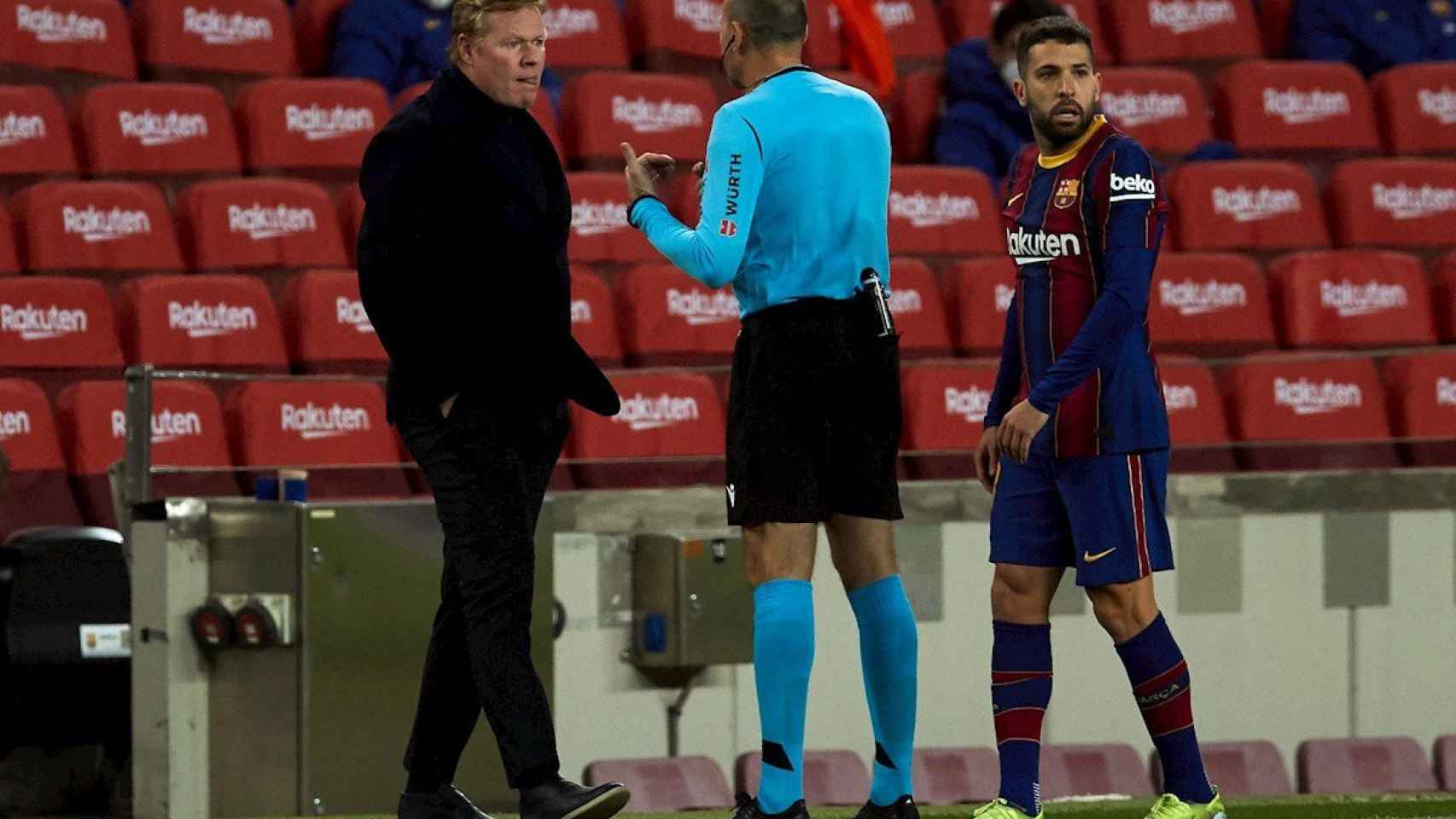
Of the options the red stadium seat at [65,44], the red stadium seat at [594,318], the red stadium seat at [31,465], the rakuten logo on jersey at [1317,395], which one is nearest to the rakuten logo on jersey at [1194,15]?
the rakuten logo on jersey at [1317,395]

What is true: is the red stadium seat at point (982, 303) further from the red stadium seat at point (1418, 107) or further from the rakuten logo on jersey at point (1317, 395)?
the red stadium seat at point (1418, 107)

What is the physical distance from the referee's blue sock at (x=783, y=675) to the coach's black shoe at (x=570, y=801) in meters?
0.30

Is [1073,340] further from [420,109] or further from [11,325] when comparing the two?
[11,325]

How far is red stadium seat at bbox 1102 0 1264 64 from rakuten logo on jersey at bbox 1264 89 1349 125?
566 mm

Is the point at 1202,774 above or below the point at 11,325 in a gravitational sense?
below

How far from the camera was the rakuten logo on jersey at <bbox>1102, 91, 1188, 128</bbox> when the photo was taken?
378 inches

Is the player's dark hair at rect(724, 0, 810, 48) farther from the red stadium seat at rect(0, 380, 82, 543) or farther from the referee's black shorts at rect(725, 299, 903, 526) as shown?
the red stadium seat at rect(0, 380, 82, 543)

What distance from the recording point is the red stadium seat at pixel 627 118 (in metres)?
8.68

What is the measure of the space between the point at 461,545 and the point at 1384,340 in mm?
5489

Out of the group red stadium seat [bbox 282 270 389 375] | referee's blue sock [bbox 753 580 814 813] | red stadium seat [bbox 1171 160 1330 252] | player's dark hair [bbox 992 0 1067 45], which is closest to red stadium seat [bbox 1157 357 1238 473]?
red stadium seat [bbox 1171 160 1330 252]

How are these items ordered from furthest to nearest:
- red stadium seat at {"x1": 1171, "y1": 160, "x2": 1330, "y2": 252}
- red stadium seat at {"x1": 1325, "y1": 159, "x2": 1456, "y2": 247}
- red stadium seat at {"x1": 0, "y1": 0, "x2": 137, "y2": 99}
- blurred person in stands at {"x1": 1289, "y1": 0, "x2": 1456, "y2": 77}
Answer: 1. blurred person in stands at {"x1": 1289, "y1": 0, "x2": 1456, "y2": 77}
2. red stadium seat at {"x1": 1325, "y1": 159, "x2": 1456, "y2": 247}
3. red stadium seat at {"x1": 1171, "y1": 160, "x2": 1330, "y2": 252}
4. red stadium seat at {"x1": 0, "y1": 0, "x2": 137, "y2": 99}

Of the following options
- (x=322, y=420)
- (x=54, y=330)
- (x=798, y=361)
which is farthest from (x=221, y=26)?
(x=798, y=361)

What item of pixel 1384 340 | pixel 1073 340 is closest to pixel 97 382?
pixel 1073 340

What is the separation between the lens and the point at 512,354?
402 centimetres
